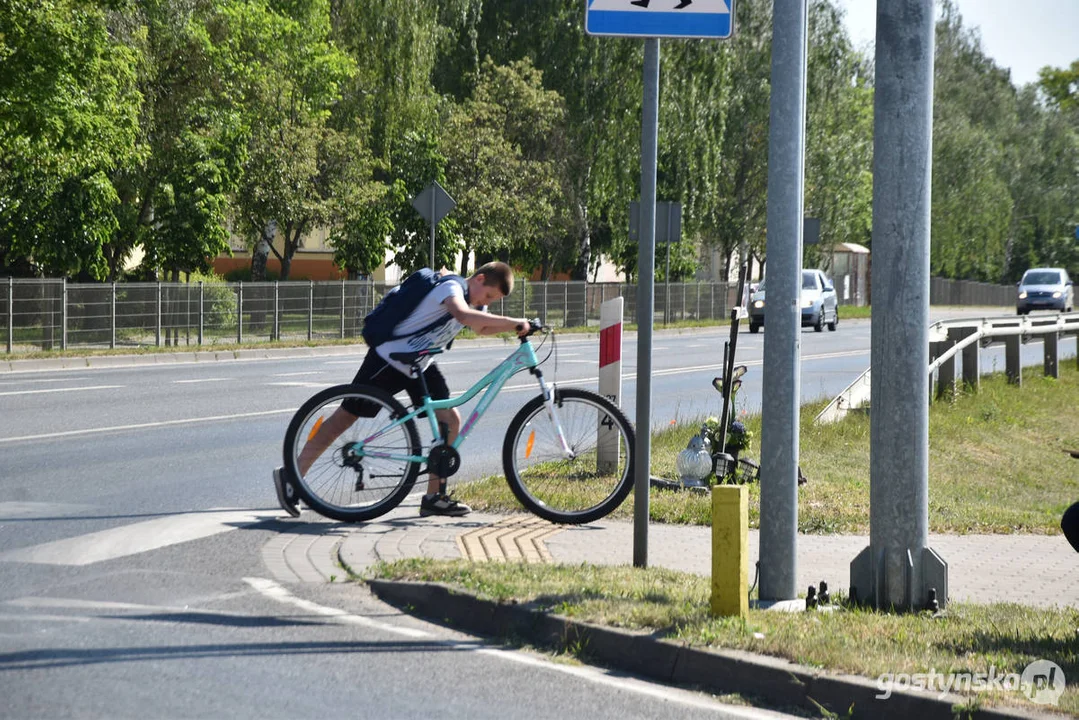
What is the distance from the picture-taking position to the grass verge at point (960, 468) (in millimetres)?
8922

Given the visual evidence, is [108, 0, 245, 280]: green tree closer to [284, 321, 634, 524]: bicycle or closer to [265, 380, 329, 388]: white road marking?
[265, 380, 329, 388]: white road marking

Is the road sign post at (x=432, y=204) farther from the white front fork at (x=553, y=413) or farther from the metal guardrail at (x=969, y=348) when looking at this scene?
the white front fork at (x=553, y=413)

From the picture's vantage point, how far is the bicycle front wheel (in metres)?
8.22

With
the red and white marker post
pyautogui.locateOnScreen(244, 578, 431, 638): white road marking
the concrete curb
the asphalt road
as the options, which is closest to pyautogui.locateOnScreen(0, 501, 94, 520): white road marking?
the asphalt road

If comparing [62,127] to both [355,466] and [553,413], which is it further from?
[553,413]

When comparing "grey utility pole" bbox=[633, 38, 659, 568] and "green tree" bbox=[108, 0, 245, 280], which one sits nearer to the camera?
"grey utility pole" bbox=[633, 38, 659, 568]

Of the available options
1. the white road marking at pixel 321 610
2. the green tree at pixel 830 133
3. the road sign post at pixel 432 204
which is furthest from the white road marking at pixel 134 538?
the green tree at pixel 830 133

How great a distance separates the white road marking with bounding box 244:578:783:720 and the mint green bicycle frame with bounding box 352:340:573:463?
5.68 ft

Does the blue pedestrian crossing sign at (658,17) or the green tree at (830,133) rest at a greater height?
the green tree at (830,133)

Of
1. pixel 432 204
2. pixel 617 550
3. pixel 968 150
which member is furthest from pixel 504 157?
pixel 968 150

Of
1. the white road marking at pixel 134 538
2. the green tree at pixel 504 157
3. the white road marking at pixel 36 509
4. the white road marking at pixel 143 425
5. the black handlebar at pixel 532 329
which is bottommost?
the white road marking at pixel 134 538

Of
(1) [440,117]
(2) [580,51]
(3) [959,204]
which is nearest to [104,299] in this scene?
(1) [440,117]

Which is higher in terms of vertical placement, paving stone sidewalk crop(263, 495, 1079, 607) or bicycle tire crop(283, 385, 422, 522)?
bicycle tire crop(283, 385, 422, 522)

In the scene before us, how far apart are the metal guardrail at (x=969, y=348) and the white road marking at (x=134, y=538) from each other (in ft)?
24.7
